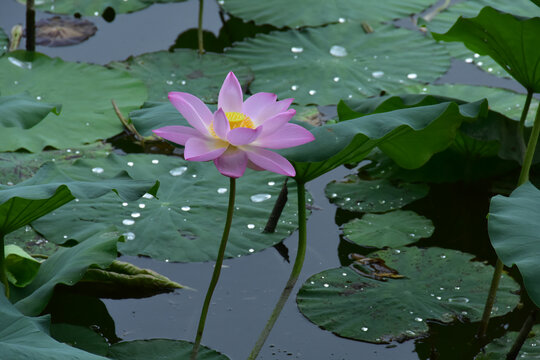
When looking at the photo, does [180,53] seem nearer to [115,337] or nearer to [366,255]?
[366,255]

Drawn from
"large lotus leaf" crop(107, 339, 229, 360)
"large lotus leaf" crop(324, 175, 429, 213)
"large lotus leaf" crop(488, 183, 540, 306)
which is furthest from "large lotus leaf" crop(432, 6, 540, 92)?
"large lotus leaf" crop(107, 339, 229, 360)

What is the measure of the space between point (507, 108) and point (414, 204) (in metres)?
0.56

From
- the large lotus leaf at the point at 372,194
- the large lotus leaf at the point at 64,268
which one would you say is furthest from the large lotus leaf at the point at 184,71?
the large lotus leaf at the point at 64,268

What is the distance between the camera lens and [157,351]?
144cm

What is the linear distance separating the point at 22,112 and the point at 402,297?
3.11 feet

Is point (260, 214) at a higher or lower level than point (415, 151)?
lower

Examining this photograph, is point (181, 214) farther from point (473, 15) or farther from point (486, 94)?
point (473, 15)

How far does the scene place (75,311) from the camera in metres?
1.59

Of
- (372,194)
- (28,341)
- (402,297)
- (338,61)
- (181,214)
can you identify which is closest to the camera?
(28,341)

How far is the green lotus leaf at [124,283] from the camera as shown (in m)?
1.66

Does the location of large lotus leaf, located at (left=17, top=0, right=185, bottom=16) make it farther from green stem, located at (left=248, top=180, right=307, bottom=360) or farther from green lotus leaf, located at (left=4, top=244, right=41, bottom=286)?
green stem, located at (left=248, top=180, right=307, bottom=360)

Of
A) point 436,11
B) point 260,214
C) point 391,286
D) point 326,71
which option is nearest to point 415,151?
point 391,286

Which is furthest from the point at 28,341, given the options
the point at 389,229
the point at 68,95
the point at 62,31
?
the point at 62,31

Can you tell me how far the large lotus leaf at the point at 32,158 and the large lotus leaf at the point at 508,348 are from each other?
4.13ft
